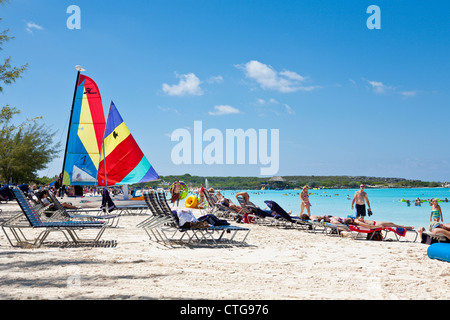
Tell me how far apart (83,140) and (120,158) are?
59.2 inches

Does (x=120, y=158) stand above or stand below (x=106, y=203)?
above

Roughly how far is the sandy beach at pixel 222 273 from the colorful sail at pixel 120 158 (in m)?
8.69

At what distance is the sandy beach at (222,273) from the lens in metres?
3.60

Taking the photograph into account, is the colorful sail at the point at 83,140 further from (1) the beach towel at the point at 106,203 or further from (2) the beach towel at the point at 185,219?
(2) the beach towel at the point at 185,219

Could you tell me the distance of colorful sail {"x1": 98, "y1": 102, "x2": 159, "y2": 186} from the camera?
50.2ft

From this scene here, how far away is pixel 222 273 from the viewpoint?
4496mm

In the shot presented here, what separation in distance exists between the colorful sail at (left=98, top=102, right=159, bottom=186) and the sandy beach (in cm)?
869

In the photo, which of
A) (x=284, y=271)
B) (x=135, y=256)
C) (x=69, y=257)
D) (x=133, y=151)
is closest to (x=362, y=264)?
(x=284, y=271)

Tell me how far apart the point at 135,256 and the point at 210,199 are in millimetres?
6764

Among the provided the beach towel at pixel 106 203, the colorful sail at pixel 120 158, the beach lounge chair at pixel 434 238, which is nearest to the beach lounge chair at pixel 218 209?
the beach towel at pixel 106 203

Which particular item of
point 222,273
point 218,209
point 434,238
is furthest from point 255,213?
point 222,273

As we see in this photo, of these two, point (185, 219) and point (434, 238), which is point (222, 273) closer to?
point (185, 219)

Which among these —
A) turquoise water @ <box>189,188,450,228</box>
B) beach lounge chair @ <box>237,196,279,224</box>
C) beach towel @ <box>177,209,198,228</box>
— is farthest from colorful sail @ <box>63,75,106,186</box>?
turquoise water @ <box>189,188,450,228</box>

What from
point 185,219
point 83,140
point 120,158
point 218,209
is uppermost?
point 83,140
